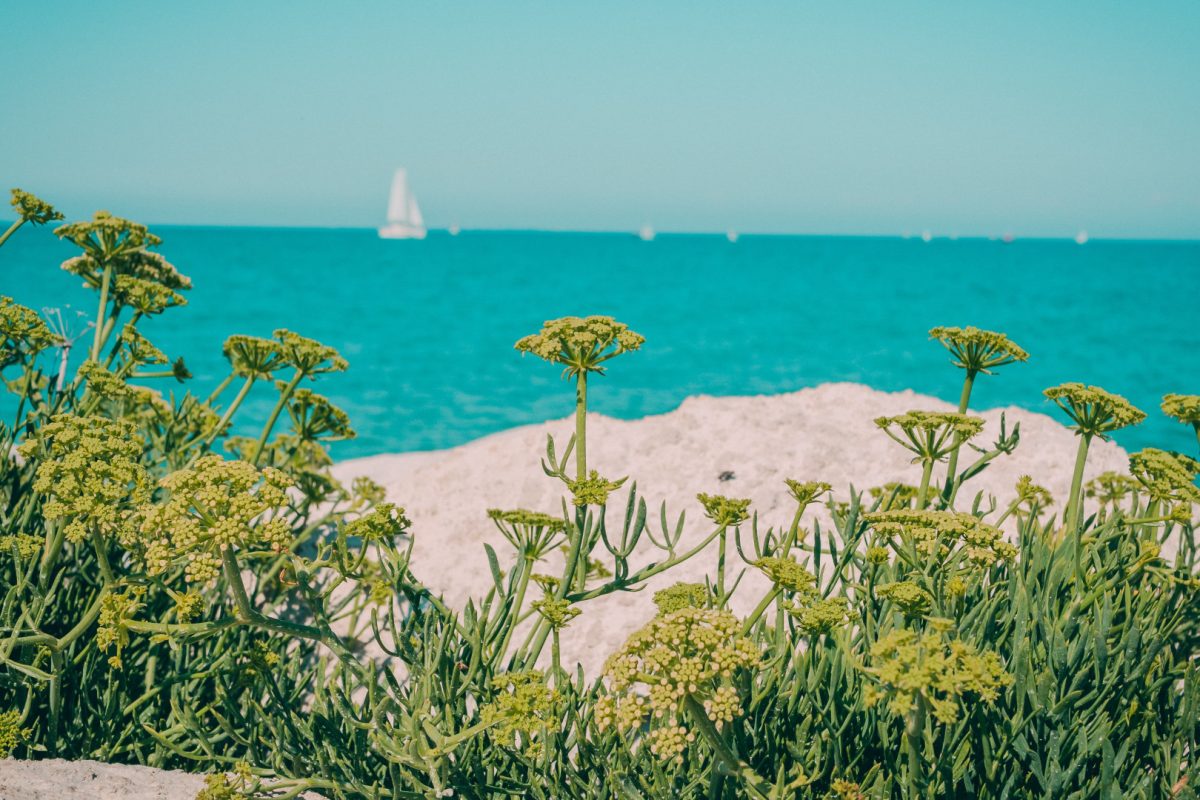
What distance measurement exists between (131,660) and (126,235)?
2.52 m

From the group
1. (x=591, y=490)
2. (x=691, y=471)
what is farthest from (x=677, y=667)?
(x=691, y=471)

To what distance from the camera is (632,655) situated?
7.48ft

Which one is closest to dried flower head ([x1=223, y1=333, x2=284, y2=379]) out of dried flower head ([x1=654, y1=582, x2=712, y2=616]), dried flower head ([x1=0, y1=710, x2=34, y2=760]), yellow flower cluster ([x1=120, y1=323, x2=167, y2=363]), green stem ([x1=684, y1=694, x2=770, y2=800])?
yellow flower cluster ([x1=120, y1=323, x2=167, y2=363])

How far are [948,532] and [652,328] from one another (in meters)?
45.8

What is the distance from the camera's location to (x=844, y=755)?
2.92 m

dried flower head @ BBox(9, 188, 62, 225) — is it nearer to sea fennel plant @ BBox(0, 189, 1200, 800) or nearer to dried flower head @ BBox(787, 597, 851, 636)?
sea fennel plant @ BBox(0, 189, 1200, 800)

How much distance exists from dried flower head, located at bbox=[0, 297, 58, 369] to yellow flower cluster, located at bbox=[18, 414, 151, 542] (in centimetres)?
103

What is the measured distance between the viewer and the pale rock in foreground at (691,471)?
16.9 feet

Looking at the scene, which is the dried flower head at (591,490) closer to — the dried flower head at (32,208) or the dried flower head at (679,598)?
the dried flower head at (679,598)

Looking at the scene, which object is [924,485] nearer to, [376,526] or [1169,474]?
[1169,474]

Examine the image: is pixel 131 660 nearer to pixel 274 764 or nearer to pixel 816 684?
pixel 274 764

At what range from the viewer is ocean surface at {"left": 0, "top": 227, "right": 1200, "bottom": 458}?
2934cm

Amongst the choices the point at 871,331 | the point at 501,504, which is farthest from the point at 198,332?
the point at 501,504

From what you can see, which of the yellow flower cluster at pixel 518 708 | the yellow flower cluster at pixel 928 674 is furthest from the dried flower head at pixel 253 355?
the yellow flower cluster at pixel 928 674
